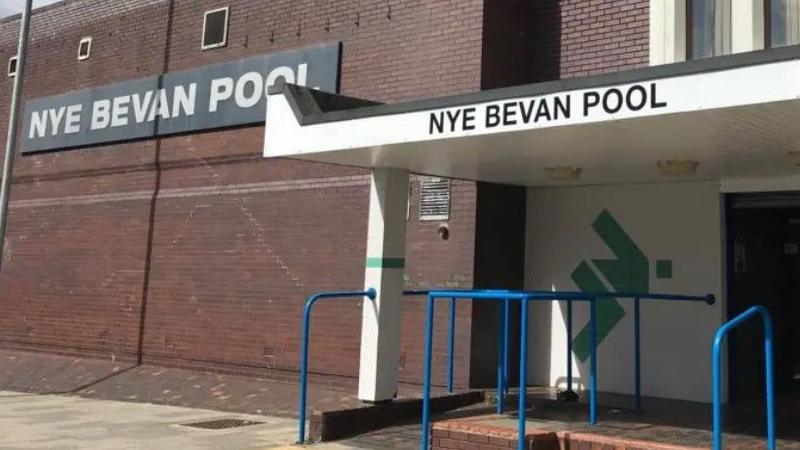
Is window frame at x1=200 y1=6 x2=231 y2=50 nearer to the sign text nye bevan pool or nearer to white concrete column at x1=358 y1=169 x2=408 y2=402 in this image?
the sign text nye bevan pool

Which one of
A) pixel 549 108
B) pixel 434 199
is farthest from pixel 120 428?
pixel 549 108

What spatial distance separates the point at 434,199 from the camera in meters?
10.7

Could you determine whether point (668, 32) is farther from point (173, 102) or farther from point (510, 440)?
point (173, 102)

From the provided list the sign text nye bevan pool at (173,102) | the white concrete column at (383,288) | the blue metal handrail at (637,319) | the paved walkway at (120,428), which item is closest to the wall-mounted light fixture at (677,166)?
the blue metal handrail at (637,319)

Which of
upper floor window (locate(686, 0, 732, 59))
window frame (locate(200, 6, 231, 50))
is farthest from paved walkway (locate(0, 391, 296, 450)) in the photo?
upper floor window (locate(686, 0, 732, 59))

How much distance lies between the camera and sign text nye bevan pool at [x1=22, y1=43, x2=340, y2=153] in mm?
12789

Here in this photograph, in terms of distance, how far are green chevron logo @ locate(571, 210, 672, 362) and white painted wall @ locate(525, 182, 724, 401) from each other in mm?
61

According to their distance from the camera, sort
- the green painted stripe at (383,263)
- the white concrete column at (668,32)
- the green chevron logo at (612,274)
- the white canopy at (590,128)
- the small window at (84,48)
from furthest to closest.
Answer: the small window at (84,48)
the green chevron logo at (612,274)
the white concrete column at (668,32)
the green painted stripe at (383,263)
the white canopy at (590,128)

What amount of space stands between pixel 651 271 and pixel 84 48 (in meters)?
12.2

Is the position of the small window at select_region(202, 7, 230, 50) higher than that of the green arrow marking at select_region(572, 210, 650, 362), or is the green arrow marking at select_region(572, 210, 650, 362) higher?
the small window at select_region(202, 7, 230, 50)

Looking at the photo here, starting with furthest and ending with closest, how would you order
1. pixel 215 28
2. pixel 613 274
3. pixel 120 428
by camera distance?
1. pixel 215 28
2. pixel 613 274
3. pixel 120 428

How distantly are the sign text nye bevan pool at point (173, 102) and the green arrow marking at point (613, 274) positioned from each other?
455 cm

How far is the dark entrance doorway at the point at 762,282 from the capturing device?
937cm

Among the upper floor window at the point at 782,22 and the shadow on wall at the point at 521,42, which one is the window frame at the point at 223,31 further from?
the upper floor window at the point at 782,22
